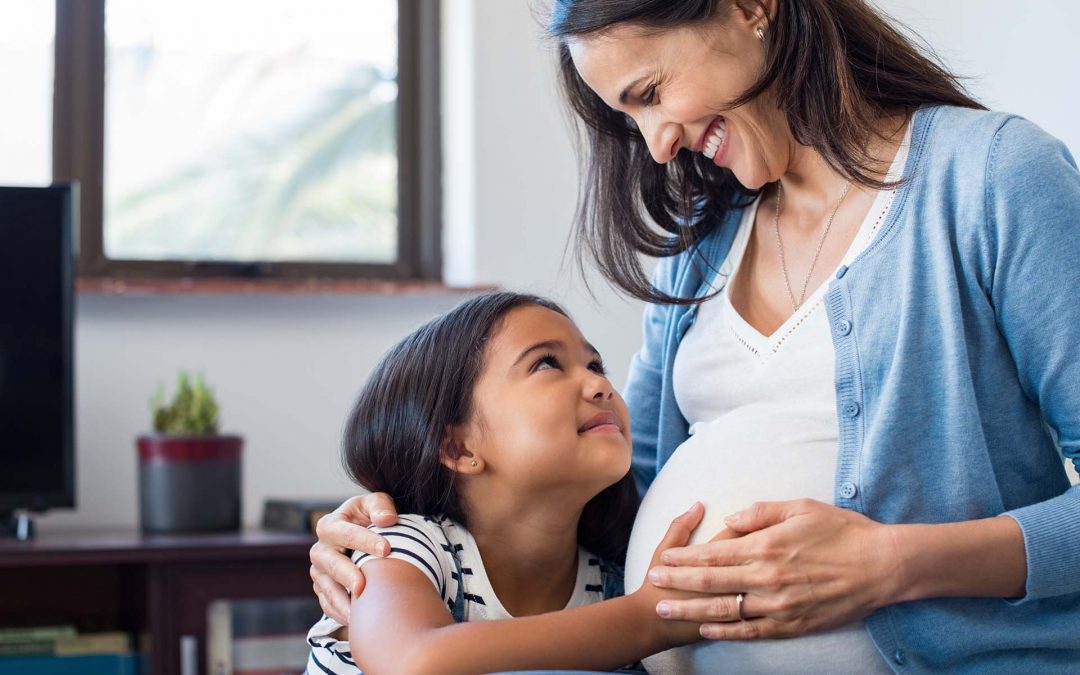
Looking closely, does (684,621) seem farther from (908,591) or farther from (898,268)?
(898,268)

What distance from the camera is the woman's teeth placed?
1.29m

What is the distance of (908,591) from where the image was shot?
3.36 feet

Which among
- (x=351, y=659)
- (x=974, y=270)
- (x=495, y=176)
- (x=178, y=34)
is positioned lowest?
(x=351, y=659)

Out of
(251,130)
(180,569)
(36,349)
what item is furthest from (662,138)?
(251,130)

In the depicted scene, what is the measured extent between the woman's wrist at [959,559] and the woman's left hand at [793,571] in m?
0.01

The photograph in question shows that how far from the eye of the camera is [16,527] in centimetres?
235

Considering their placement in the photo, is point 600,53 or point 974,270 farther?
point 600,53

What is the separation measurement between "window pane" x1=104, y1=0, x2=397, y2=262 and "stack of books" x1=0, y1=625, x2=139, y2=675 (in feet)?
2.80

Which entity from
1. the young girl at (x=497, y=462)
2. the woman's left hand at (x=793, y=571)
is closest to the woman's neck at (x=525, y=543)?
the young girl at (x=497, y=462)

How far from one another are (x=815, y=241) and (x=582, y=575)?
0.44m

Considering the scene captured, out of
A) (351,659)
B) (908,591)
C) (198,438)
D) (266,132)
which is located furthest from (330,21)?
(908,591)

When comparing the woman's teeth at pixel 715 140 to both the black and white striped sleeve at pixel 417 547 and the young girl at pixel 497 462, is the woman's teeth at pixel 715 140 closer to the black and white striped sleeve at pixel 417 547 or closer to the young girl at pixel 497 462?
the young girl at pixel 497 462

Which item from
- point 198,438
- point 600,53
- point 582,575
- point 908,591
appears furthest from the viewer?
point 198,438

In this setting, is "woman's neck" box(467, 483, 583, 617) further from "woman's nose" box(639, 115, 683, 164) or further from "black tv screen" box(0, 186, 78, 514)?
"black tv screen" box(0, 186, 78, 514)
